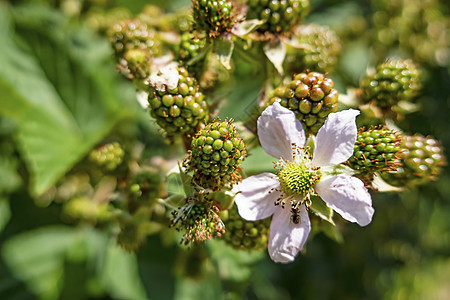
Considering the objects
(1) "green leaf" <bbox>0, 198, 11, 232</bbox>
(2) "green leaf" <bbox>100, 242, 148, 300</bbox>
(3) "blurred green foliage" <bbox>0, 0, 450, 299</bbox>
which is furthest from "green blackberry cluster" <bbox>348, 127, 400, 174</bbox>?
(1) "green leaf" <bbox>0, 198, 11, 232</bbox>

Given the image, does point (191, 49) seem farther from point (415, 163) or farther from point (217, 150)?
point (415, 163)

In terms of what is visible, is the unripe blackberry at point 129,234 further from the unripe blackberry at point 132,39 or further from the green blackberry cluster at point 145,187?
the unripe blackberry at point 132,39

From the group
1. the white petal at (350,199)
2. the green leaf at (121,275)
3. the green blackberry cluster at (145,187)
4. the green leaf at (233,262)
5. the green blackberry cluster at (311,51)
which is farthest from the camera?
the green leaf at (121,275)

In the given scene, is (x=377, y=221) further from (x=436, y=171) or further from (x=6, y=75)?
(x=6, y=75)

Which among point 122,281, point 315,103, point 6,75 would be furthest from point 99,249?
point 315,103

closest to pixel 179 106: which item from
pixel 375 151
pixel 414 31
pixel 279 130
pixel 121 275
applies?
pixel 279 130

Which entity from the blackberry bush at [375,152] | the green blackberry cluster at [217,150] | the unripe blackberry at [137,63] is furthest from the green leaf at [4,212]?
the blackberry bush at [375,152]
